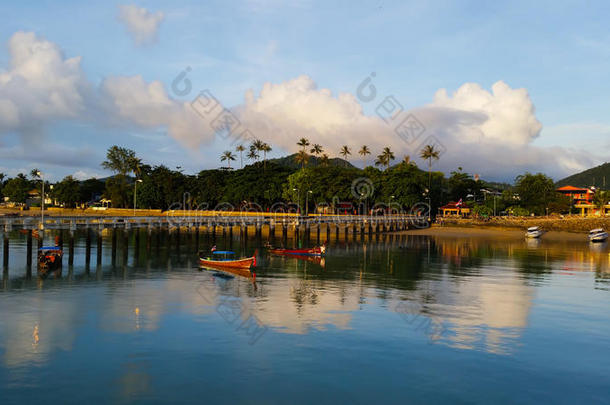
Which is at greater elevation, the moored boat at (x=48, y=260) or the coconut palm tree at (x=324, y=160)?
the coconut palm tree at (x=324, y=160)

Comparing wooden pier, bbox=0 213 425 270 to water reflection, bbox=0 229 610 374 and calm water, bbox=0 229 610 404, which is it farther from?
calm water, bbox=0 229 610 404

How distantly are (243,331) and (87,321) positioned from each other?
10.1 meters

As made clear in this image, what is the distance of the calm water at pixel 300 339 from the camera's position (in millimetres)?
21781

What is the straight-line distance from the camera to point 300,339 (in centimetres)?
2855

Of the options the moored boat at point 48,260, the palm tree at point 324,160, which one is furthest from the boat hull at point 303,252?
the palm tree at point 324,160

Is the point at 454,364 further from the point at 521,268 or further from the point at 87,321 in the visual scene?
the point at 521,268

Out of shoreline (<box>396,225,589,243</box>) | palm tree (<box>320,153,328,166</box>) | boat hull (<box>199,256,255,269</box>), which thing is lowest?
boat hull (<box>199,256,255,269</box>)

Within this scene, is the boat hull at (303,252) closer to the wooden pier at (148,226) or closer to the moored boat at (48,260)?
the wooden pier at (148,226)

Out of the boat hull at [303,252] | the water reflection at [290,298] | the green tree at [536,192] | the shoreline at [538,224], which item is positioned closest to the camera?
the water reflection at [290,298]

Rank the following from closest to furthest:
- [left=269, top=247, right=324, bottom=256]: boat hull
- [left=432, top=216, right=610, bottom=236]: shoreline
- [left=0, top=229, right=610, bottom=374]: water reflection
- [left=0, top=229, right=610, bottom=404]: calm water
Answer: [left=0, top=229, right=610, bottom=404]: calm water < [left=0, top=229, right=610, bottom=374]: water reflection < [left=269, top=247, right=324, bottom=256]: boat hull < [left=432, top=216, right=610, bottom=236]: shoreline

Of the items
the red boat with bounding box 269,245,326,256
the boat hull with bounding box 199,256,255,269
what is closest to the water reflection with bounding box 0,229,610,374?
the red boat with bounding box 269,245,326,256

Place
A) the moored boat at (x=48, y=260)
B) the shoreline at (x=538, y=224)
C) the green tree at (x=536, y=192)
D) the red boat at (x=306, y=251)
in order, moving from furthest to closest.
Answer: the green tree at (x=536, y=192) → the shoreline at (x=538, y=224) → the red boat at (x=306, y=251) → the moored boat at (x=48, y=260)

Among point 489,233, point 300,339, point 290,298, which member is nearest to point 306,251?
point 290,298

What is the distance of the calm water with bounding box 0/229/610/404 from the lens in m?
21.8
